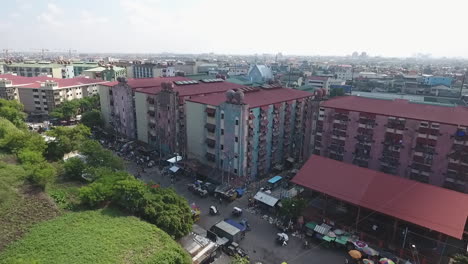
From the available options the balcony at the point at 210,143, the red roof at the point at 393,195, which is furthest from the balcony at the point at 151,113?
the red roof at the point at 393,195

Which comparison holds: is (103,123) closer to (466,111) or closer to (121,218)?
(121,218)

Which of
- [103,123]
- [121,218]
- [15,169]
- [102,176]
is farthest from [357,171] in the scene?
[103,123]

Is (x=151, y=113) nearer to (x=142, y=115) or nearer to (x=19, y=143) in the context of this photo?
(x=142, y=115)

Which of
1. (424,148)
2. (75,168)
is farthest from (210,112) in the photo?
(424,148)

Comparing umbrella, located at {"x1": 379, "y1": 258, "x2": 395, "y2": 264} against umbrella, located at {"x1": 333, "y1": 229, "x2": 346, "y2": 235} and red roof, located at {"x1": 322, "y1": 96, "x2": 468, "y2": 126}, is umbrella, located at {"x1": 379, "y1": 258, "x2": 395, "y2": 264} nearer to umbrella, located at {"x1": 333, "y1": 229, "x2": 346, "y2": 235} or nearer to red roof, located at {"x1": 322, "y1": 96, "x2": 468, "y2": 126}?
umbrella, located at {"x1": 333, "y1": 229, "x2": 346, "y2": 235}

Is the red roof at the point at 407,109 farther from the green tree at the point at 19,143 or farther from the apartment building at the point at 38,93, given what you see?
the apartment building at the point at 38,93
